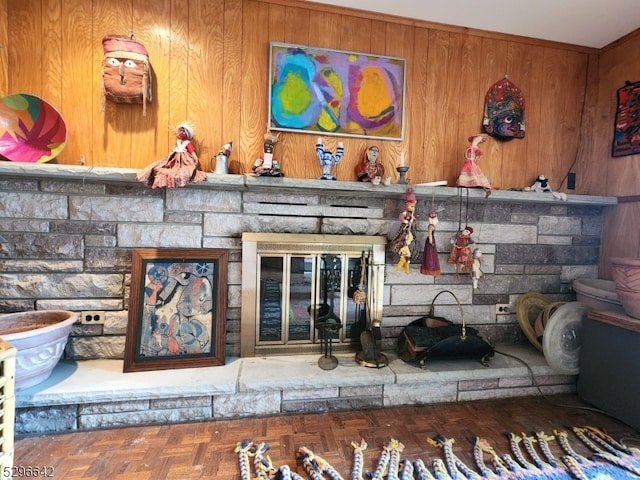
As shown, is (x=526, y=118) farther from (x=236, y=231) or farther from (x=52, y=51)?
(x=52, y=51)

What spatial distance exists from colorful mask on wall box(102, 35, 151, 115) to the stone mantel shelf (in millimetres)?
427

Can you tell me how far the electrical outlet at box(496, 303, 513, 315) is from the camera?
6.84ft

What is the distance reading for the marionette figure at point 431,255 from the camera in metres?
1.81

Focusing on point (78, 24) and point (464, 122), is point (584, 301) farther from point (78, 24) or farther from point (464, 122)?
point (78, 24)

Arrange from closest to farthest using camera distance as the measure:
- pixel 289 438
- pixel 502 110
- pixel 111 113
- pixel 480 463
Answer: pixel 480 463
pixel 289 438
pixel 111 113
pixel 502 110

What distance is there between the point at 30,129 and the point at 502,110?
2.84m

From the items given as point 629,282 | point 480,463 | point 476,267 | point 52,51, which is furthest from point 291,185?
point 629,282

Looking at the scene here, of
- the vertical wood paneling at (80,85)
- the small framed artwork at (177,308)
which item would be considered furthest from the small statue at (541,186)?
the vertical wood paneling at (80,85)

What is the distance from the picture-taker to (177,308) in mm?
1736

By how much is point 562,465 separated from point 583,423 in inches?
19.1

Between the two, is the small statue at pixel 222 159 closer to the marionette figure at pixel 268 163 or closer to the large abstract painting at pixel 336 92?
the marionette figure at pixel 268 163

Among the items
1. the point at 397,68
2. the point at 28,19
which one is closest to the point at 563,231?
the point at 397,68

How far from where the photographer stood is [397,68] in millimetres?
1896

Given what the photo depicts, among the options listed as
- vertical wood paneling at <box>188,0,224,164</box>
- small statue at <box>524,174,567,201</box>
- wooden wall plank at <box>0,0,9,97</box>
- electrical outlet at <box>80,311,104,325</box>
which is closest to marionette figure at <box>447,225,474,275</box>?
small statue at <box>524,174,567,201</box>
